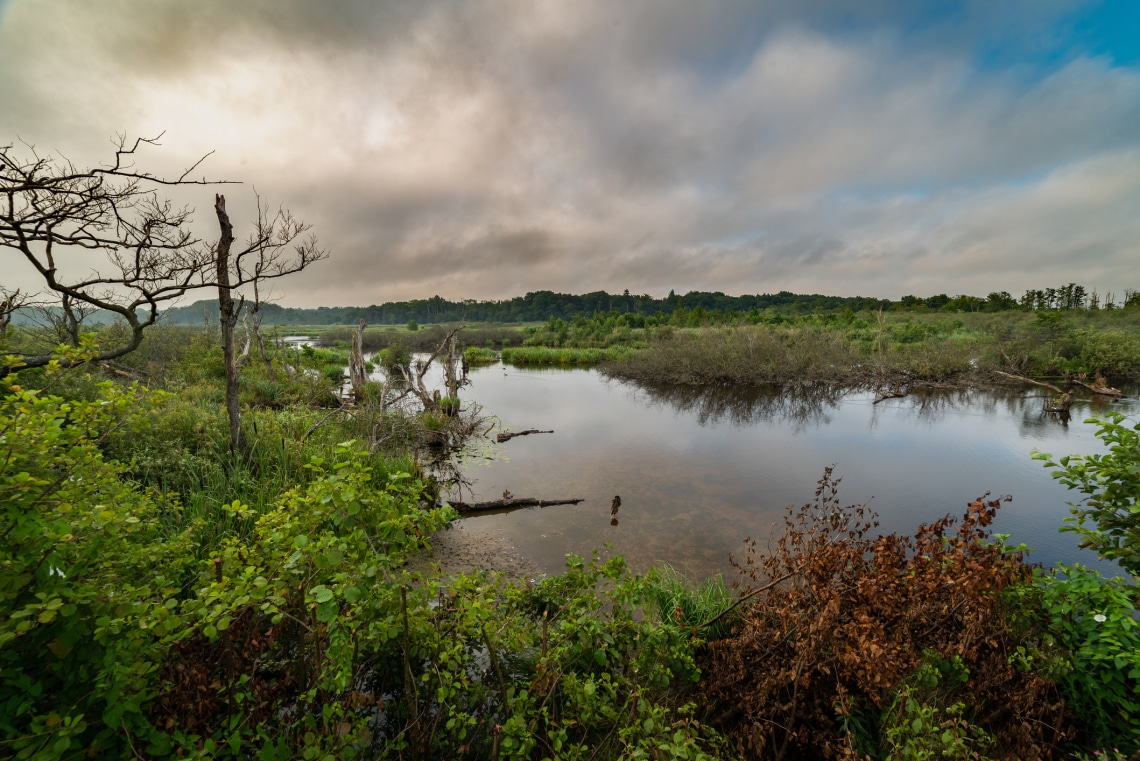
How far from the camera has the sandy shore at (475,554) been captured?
599 cm

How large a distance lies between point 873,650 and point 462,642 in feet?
8.11

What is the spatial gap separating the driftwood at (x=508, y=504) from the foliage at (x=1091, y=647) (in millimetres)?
6327

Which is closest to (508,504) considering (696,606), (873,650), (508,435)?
(696,606)

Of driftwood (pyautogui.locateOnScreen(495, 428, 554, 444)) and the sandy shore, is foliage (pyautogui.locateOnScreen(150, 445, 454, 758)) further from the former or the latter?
driftwood (pyautogui.locateOnScreen(495, 428, 554, 444))

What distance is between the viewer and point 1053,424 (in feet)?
42.8

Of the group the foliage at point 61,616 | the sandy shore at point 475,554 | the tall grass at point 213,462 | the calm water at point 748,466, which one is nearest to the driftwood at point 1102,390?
the calm water at point 748,466

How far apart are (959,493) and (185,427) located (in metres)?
14.1

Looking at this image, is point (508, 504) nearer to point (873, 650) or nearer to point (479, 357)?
point (873, 650)

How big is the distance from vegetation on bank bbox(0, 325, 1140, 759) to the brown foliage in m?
0.02

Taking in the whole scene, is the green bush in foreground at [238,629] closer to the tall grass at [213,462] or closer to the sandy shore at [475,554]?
the tall grass at [213,462]

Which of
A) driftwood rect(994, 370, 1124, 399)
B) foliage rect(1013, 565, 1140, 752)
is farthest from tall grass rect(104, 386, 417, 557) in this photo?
driftwood rect(994, 370, 1124, 399)

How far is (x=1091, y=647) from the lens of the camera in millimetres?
2596

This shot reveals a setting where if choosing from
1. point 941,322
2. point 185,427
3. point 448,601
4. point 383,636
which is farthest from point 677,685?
point 941,322

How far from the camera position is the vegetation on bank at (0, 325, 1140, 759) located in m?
1.68
